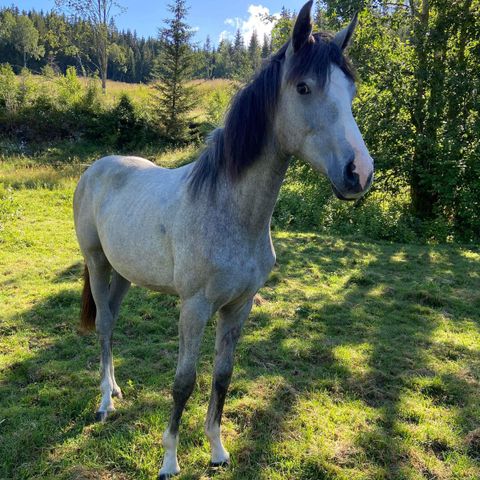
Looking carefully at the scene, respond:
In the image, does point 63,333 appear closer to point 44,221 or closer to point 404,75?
point 44,221

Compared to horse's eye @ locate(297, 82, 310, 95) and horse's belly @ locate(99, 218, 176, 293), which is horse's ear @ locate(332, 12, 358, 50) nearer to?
horse's eye @ locate(297, 82, 310, 95)

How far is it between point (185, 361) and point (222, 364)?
349mm

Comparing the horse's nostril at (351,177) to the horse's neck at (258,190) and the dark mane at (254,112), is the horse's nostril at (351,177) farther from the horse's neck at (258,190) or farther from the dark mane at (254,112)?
the horse's neck at (258,190)

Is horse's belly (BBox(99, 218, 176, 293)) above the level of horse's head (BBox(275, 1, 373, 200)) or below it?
below

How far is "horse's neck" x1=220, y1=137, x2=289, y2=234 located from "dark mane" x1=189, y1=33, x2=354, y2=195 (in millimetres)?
43

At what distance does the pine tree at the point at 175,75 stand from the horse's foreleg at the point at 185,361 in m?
18.2

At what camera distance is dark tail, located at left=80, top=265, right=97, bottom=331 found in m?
3.40

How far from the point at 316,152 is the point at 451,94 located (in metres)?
9.98

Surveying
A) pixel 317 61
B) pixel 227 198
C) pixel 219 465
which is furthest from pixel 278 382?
pixel 317 61

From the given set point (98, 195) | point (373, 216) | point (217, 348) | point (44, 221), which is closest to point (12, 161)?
point (44, 221)

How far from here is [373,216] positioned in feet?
31.7

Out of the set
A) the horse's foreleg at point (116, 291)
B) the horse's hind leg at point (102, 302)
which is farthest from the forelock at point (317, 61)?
the horse's foreleg at point (116, 291)

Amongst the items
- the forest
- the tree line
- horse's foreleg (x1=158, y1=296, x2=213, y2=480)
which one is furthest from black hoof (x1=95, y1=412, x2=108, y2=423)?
the tree line

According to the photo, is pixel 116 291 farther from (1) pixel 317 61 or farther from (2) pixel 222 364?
(1) pixel 317 61
